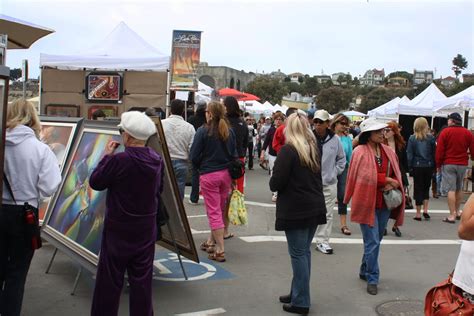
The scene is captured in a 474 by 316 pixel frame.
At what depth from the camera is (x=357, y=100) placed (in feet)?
313

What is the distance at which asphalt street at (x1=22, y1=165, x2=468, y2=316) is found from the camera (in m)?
4.71

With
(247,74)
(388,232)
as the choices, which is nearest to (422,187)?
(388,232)

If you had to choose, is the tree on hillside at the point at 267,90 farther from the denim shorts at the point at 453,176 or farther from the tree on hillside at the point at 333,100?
the denim shorts at the point at 453,176

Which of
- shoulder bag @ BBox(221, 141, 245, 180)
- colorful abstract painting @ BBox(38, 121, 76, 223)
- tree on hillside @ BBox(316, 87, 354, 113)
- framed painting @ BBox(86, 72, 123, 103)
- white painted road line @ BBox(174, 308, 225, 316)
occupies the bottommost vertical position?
white painted road line @ BBox(174, 308, 225, 316)

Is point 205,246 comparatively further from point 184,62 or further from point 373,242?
point 184,62

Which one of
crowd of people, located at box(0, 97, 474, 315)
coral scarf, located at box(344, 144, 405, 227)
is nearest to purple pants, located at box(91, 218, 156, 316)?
crowd of people, located at box(0, 97, 474, 315)

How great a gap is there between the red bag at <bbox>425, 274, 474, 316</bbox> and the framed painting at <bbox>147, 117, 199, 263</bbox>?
97.9 inches

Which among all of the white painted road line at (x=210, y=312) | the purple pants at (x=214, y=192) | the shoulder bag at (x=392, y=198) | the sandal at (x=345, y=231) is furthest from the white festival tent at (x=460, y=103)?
the white painted road line at (x=210, y=312)

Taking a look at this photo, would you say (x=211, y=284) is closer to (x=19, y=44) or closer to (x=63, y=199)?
(x=63, y=199)

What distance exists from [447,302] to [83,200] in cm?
339

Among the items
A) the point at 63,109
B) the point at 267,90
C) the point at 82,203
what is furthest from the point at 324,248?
the point at 267,90

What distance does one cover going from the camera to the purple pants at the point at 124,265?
3635 mm

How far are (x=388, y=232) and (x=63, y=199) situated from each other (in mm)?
5187

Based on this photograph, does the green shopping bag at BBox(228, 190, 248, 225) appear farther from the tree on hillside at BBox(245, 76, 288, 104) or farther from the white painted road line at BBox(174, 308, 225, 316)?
the tree on hillside at BBox(245, 76, 288, 104)
